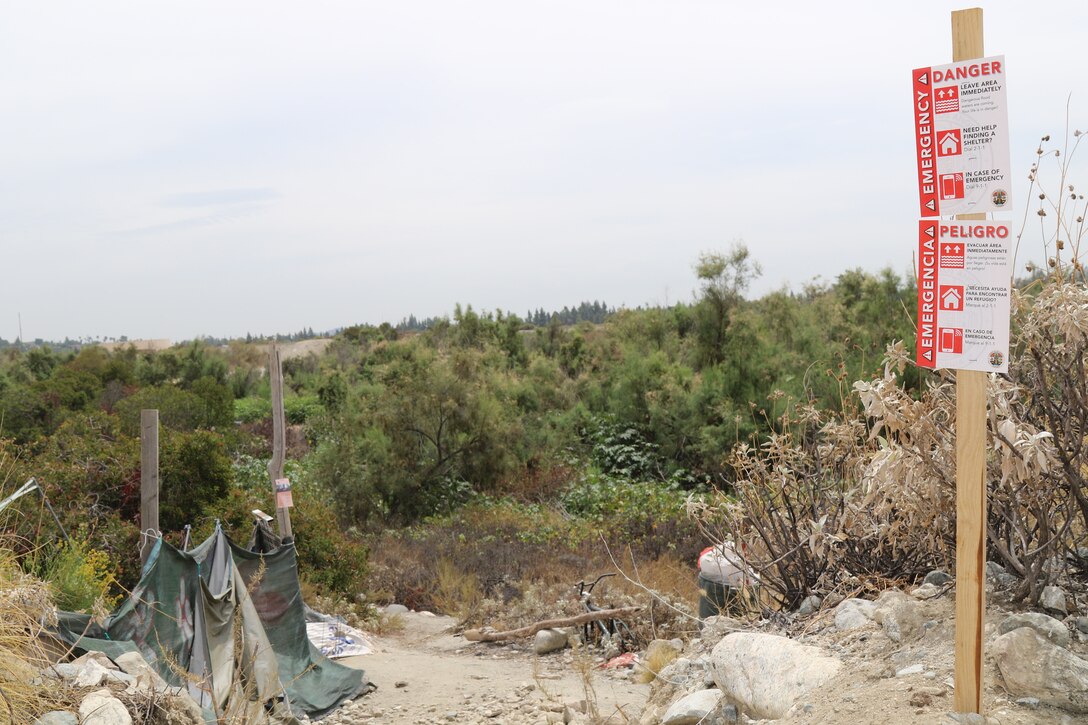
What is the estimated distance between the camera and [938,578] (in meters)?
4.73

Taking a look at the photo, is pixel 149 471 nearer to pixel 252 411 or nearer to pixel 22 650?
pixel 22 650

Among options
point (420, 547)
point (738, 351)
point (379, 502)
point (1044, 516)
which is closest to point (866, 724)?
point (1044, 516)

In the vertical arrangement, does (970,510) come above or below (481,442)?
above

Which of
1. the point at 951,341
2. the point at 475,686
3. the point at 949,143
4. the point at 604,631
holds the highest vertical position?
the point at 949,143

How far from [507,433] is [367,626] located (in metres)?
7.66

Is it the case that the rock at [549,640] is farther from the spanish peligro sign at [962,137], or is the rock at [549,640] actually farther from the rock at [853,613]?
the spanish peligro sign at [962,137]

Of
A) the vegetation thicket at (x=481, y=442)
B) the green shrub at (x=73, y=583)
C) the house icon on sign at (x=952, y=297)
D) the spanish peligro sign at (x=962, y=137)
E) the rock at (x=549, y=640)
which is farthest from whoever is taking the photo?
the vegetation thicket at (x=481, y=442)

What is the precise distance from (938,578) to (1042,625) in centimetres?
103

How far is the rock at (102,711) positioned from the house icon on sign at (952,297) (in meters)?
4.57

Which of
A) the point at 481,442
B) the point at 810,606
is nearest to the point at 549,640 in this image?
the point at 810,606

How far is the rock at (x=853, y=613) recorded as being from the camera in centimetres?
462

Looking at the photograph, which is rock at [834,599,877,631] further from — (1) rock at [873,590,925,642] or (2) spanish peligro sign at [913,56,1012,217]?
(2) spanish peligro sign at [913,56,1012,217]

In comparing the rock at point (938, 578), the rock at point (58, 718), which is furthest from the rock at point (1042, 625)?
the rock at point (58, 718)

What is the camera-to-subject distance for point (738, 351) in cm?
1931
